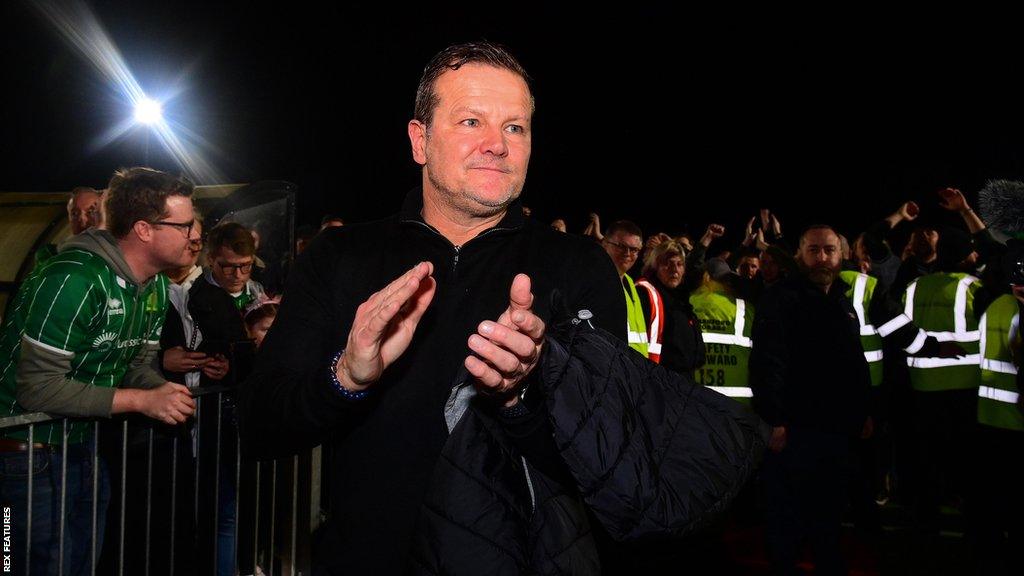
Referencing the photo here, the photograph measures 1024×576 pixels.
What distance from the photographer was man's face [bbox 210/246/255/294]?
4918 millimetres

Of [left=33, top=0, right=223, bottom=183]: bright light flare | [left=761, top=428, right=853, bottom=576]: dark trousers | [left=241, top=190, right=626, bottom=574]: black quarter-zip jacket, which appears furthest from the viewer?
[left=33, top=0, right=223, bottom=183]: bright light flare

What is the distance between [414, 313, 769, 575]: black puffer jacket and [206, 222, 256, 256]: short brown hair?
401cm

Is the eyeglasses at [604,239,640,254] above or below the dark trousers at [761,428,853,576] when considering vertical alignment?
above

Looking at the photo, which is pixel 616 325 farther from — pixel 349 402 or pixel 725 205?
pixel 725 205

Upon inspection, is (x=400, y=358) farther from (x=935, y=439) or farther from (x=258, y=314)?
(x=935, y=439)

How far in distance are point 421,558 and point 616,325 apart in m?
0.77

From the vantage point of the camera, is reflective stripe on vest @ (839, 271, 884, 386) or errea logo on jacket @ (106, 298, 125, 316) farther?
reflective stripe on vest @ (839, 271, 884, 386)

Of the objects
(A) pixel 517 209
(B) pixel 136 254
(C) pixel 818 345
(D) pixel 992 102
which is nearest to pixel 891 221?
(D) pixel 992 102

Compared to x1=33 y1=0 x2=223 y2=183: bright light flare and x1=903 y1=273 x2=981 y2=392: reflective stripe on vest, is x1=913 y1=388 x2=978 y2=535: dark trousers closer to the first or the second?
x1=903 y1=273 x2=981 y2=392: reflective stripe on vest

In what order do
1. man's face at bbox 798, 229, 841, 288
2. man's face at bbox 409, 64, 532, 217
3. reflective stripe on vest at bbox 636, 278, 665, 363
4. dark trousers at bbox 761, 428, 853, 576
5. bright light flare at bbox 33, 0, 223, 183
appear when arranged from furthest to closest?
bright light flare at bbox 33, 0, 223, 183 < reflective stripe on vest at bbox 636, 278, 665, 363 < man's face at bbox 798, 229, 841, 288 < dark trousers at bbox 761, 428, 853, 576 < man's face at bbox 409, 64, 532, 217

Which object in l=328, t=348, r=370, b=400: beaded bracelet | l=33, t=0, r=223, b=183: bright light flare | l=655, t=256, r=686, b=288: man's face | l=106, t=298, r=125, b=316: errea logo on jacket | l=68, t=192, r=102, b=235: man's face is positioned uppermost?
l=33, t=0, r=223, b=183: bright light flare

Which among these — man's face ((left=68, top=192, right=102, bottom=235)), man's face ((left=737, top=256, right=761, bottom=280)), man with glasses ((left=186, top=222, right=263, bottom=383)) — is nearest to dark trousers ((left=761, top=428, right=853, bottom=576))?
man with glasses ((left=186, top=222, right=263, bottom=383))

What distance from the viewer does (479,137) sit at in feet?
6.00

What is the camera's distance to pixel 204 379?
14.3ft
